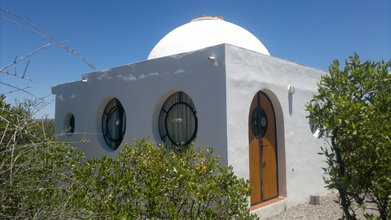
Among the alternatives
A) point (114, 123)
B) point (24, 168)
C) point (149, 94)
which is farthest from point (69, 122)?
point (24, 168)

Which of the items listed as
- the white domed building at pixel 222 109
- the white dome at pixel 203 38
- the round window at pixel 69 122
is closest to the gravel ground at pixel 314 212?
the white domed building at pixel 222 109

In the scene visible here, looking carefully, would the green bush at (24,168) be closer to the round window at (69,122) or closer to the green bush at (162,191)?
the green bush at (162,191)

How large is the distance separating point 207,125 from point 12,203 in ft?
11.6

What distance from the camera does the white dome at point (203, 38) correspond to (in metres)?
8.57

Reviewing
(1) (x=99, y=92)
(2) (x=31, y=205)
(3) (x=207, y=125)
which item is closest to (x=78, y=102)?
(1) (x=99, y=92)

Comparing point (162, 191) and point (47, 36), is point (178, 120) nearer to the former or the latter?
point (162, 191)

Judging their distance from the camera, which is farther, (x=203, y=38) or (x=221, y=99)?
(x=203, y=38)

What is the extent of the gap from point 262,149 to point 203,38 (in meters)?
3.80

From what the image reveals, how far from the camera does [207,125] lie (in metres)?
5.83

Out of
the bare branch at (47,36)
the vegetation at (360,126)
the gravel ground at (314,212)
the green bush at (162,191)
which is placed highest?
the bare branch at (47,36)

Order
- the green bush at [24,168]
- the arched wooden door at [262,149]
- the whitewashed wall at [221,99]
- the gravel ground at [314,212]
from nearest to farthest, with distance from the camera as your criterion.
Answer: the green bush at [24,168]
the whitewashed wall at [221,99]
the gravel ground at [314,212]
the arched wooden door at [262,149]

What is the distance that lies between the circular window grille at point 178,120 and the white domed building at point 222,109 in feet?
0.07

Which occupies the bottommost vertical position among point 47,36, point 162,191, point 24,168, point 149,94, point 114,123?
point 162,191

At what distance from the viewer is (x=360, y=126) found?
10.9ft
